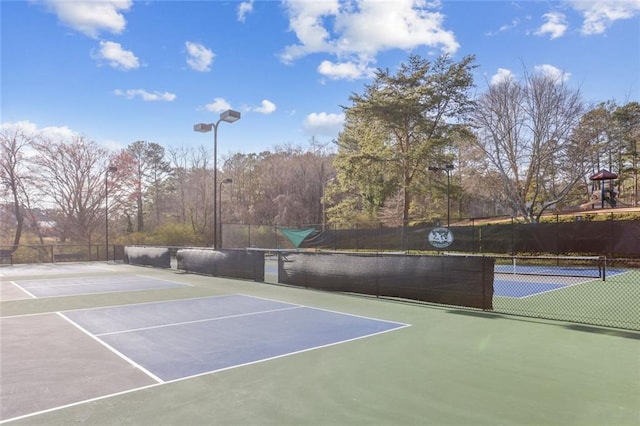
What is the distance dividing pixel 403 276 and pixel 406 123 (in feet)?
70.2

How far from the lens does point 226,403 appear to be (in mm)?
3805

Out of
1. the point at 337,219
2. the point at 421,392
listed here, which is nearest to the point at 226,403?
the point at 421,392

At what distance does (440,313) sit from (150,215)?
45.6m


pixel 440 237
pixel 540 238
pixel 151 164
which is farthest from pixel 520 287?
pixel 151 164

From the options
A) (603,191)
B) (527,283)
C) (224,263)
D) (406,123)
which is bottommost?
(527,283)

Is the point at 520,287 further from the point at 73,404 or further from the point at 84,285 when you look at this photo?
the point at 84,285

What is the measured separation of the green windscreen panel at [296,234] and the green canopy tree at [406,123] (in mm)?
5948

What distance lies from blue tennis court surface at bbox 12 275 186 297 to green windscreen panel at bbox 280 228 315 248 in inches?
547

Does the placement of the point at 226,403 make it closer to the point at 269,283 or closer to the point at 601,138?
the point at 269,283

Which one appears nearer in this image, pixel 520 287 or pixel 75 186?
pixel 520 287

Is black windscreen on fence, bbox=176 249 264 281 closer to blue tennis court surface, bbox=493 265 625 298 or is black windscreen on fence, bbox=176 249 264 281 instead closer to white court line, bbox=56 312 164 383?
white court line, bbox=56 312 164 383

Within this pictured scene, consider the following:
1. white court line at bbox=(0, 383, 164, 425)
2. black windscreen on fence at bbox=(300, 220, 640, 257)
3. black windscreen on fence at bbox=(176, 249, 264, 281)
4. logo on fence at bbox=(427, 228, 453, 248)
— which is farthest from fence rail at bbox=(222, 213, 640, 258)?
white court line at bbox=(0, 383, 164, 425)

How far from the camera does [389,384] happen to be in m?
4.27

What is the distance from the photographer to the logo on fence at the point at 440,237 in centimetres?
2183
